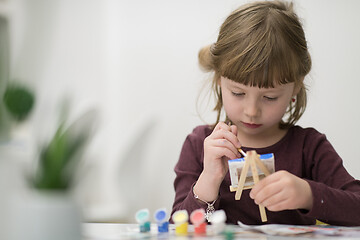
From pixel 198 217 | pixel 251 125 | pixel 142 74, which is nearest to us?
pixel 198 217

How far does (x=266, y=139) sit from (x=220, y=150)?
0.91 feet

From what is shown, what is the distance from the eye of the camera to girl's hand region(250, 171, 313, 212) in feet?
2.92

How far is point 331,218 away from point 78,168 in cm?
64

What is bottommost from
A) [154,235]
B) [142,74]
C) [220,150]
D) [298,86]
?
[154,235]

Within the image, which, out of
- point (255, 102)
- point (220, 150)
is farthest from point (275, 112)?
point (220, 150)

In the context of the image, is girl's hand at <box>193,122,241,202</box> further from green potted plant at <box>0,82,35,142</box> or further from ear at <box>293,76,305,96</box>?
green potted plant at <box>0,82,35,142</box>

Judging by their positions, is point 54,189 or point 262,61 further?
point 262,61

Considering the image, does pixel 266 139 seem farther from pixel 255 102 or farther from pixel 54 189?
pixel 54 189

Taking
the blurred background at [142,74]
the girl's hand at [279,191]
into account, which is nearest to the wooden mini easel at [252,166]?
the girl's hand at [279,191]

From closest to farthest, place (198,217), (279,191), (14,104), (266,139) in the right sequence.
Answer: (14,104) → (198,217) → (279,191) → (266,139)

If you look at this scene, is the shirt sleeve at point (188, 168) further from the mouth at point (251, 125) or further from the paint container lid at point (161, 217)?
the paint container lid at point (161, 217)

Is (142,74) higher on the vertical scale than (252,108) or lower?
higher

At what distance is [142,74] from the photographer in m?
2.31

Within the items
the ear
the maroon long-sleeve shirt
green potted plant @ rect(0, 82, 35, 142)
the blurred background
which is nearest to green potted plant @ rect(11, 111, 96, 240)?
green potted plant @ rect(0, 82, 35, 142)
